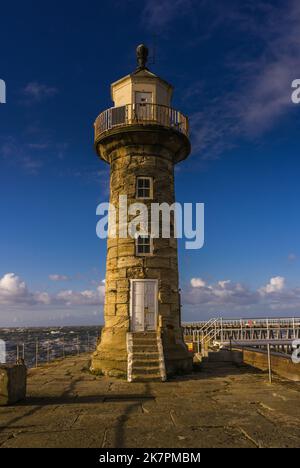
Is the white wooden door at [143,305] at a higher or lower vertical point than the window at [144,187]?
lower

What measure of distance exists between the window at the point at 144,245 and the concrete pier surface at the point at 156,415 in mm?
4912

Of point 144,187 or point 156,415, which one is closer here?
point 156,415

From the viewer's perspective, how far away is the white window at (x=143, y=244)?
50.5 feet

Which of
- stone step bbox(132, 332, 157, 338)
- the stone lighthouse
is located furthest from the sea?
stone step bbox(132, 332, 157, 338)

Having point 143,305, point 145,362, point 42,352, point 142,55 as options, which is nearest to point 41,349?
point 42,352

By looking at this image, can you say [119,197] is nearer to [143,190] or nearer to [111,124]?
[143,190]

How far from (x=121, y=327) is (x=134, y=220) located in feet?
13.3

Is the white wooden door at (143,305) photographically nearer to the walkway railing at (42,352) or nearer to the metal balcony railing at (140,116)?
the walkway railing at (42,352)

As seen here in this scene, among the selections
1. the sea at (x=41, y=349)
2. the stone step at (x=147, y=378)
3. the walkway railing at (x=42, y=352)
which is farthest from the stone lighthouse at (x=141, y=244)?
the walkway railing at (x=42, y=352)

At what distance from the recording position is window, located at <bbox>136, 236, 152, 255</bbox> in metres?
15.4

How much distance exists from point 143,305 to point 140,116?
7.41m

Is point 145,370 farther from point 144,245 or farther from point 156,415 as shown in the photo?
point 156,415

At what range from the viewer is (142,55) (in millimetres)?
17188

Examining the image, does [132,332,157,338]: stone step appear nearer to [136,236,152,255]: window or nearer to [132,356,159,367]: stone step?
[132,356,159,367]: stone step
